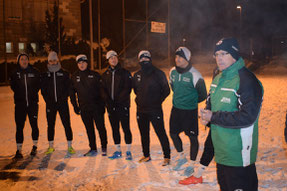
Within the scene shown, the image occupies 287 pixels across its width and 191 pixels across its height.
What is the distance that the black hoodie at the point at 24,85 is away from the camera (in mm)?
5547

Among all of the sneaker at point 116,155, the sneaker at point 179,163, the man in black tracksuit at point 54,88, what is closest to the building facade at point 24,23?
the man in black tracksuit at point 54,88

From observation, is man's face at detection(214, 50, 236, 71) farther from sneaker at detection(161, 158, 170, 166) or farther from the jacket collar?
sneaker at detection(161, 158, 170, 166)

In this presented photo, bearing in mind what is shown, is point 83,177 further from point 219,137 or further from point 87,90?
point 219,137

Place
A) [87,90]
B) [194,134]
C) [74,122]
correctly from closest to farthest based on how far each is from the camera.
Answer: [194,134], [87,90], [74,122]

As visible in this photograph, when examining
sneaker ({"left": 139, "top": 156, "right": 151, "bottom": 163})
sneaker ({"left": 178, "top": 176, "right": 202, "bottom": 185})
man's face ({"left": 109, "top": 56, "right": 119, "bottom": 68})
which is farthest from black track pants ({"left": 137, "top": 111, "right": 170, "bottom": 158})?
man's face ({"left": 109, "top": 56, "right": 119, "bottom": 68})

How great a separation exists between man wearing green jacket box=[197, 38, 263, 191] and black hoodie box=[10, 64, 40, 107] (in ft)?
13.1

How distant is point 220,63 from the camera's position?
105 inches

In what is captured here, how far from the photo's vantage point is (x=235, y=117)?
244 centimetres

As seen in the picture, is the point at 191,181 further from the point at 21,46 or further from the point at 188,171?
the point at 21,46

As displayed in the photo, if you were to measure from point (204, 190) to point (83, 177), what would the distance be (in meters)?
1.88

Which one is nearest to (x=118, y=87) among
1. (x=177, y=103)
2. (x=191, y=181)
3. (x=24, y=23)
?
(x=177, y=103)

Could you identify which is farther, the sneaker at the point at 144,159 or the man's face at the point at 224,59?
the sneaker at the point at 144,159

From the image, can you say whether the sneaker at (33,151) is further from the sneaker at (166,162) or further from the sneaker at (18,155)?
the sneaker at (166,162)

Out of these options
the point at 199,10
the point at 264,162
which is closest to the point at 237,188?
the point at 264,162
